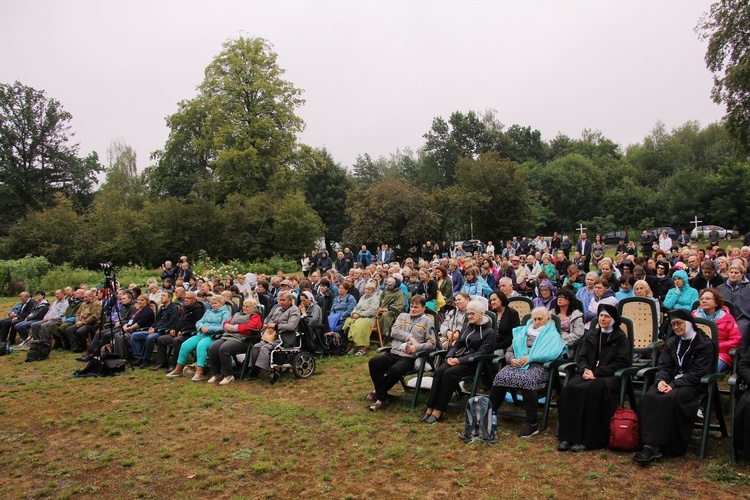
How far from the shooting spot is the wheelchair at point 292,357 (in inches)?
316

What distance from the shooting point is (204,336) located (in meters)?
8.80

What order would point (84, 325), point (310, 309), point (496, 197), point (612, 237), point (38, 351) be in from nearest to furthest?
1. point (310, 309)
2. point (38, 351)
3. point (84, 325)
4. point (496, 197)
5. point (612, 237)

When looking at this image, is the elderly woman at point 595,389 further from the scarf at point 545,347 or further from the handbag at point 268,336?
the handbag at point 268,336

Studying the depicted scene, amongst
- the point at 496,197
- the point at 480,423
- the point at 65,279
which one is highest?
the point at 496,197

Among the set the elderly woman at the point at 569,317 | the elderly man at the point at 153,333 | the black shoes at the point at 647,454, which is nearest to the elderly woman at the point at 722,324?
the elderly woman at the point at 569,317

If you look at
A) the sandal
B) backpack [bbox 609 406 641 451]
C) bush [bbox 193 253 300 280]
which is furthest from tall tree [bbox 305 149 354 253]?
backpack [bbox 609 406 641 451]

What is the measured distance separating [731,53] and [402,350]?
2417cm

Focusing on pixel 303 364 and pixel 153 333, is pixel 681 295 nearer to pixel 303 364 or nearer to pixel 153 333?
pixel 303 364

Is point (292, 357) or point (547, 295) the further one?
point (292, 357)

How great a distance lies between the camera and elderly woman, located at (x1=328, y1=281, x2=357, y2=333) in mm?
9992

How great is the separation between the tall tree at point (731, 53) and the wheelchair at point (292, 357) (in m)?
22.2

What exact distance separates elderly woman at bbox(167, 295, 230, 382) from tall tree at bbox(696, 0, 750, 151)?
22.6 metres

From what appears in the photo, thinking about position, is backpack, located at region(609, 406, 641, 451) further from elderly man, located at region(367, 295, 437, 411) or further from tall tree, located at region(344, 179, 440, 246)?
tall tree, located at region(344, 179, 440, 246)

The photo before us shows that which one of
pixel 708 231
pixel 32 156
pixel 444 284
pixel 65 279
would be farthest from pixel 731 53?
pixel 32 156
